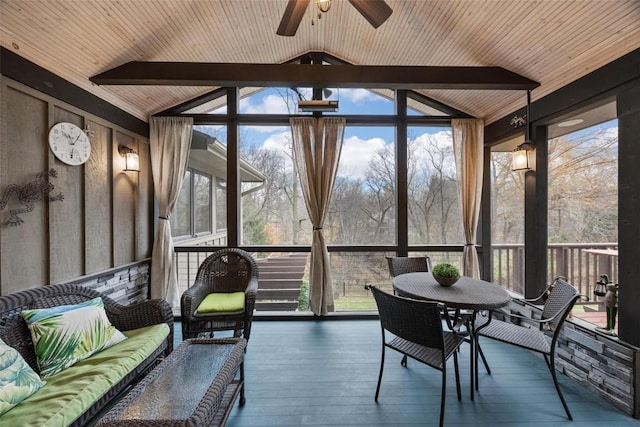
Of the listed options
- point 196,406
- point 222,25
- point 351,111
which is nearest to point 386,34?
point 351,111

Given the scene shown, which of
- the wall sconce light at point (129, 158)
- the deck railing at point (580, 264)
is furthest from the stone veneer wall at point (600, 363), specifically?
the wall sconce light at point (129, 158)

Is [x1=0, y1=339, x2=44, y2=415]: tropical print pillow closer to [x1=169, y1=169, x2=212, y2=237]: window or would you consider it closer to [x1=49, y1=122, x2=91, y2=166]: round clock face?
[x1=49, y1=122, x2=91, y2=166]: round clock face

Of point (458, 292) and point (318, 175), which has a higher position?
point (318, 175)

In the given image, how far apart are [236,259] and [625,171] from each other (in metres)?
3.64

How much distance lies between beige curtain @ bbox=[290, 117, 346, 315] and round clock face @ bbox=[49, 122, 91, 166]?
84.5 inches

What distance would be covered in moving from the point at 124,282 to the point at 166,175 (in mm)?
1361

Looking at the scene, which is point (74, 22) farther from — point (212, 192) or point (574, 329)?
point (574, 329)

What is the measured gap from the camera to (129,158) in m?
3.07

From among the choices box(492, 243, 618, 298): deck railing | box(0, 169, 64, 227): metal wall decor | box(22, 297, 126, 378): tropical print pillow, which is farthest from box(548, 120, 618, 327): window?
box(0, 169, 64, 227): metal wall decor

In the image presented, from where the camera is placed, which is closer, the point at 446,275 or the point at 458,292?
the point at 458,292

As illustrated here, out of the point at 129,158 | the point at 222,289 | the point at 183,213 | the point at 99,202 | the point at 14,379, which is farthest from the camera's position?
the point at 183,213

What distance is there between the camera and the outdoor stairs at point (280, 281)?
367cm

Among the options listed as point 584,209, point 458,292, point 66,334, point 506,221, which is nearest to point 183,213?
point 66,334

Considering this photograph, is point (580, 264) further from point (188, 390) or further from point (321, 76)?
point (188, 390)
